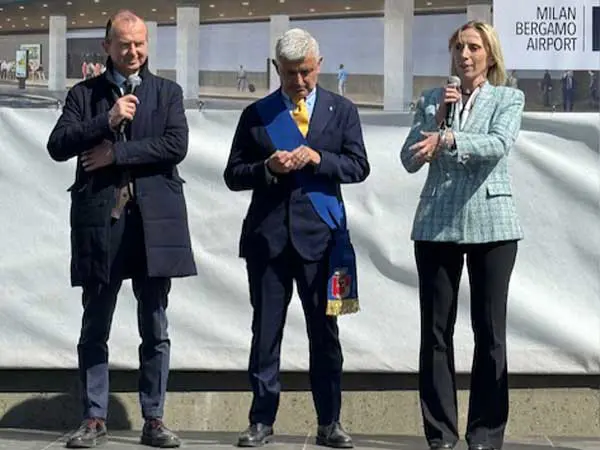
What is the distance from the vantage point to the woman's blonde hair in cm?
591

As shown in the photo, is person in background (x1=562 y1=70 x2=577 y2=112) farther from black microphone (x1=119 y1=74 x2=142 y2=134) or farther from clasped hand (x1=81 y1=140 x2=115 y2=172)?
clasped hand (x1=81 y1=140 x2=115 y2=172)

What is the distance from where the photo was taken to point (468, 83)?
598cm

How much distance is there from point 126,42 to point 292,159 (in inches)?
33.3

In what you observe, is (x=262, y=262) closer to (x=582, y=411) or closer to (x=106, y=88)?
(x=106, y=88)

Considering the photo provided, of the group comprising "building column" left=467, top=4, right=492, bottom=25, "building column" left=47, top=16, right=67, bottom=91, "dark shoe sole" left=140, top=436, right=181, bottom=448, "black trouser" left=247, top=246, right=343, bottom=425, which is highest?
"building column" left=467, top=4, right=492, bottom=25

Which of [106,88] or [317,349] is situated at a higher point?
[106,88]

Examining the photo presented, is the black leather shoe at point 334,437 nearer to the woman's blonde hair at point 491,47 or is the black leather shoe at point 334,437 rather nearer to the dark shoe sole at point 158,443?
the dark shoe sole at point 158,443

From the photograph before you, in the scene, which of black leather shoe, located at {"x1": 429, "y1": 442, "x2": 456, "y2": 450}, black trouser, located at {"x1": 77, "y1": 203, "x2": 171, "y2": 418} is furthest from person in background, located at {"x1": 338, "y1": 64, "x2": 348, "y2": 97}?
black leather shoe, located at {"x1": 429, "y1": 442, "x2": 456, "y2": 450}

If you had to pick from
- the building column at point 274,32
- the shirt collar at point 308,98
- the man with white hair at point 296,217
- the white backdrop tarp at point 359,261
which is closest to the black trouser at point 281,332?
the man with white hair at point 296,217

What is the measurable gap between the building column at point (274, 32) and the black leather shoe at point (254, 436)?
1517 millimetres

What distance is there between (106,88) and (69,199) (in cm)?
76

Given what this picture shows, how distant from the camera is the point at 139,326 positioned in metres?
6.41

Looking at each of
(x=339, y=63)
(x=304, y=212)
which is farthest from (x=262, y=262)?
(x=339, y=63)

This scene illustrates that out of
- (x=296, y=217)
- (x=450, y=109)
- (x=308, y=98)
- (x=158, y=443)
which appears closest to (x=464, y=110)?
(x=450, y=109)
